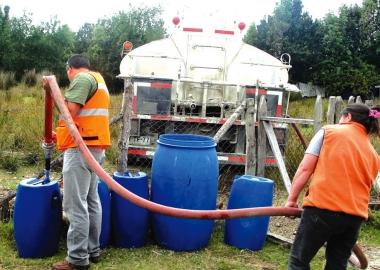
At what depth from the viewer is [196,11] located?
26.8 ft

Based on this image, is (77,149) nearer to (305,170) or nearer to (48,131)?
(48,131)

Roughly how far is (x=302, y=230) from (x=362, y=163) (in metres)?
0.57

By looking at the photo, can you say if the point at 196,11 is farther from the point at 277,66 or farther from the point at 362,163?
the point at 362,163

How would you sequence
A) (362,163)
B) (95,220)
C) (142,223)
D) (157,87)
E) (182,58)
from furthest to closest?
(182,58)
(157,87)
(142,223)
(95,220)
(362,163)

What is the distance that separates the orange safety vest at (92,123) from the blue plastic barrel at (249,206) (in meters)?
1.42

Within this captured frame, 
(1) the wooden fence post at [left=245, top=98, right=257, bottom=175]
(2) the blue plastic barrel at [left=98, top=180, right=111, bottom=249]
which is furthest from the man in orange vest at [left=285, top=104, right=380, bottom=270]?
(1) the wooden fence post at [left=245, top=98, right=257, bottom=175]

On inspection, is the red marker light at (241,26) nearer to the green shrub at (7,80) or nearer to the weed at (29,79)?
the green shrub at (7,80)

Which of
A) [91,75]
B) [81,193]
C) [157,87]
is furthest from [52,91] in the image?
[157,87]

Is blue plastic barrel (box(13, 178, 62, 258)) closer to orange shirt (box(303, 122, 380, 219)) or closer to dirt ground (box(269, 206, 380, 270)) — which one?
orange shirt (box(303, 122, 380, 219))

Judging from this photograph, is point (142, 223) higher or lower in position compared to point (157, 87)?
lower

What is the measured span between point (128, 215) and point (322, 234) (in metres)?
1.93

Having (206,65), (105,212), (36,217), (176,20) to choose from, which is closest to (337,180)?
(105,212)

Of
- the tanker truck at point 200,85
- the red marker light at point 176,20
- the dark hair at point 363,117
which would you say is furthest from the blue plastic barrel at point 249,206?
the red marker light at point 176,20

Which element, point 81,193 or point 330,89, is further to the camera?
point 330,89
